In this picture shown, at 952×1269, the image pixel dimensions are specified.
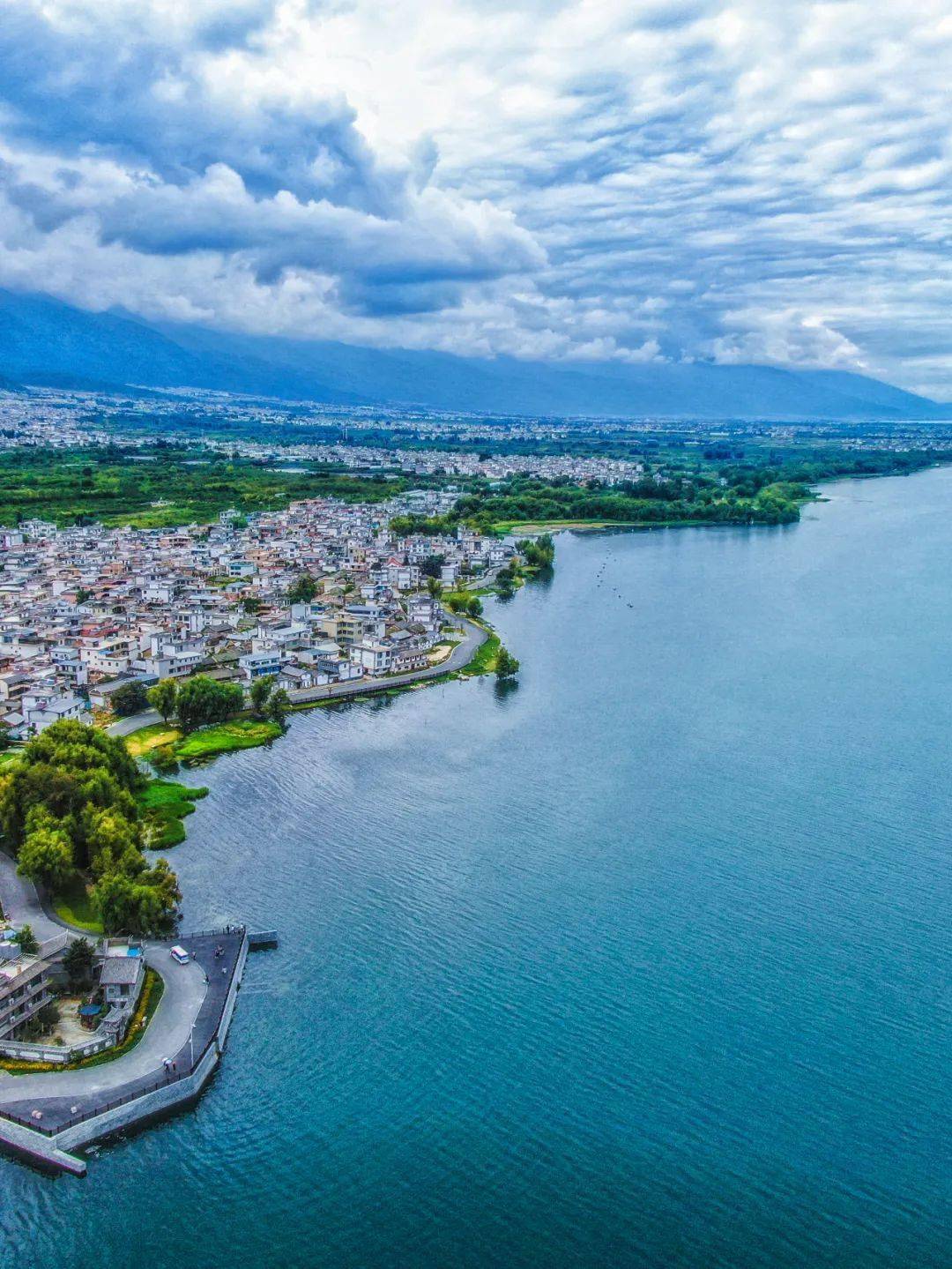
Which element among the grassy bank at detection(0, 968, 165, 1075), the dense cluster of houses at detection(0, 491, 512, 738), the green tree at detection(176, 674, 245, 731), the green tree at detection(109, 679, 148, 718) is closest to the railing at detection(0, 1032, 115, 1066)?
the grassy bank at detection(0, 968, 165, 1075)

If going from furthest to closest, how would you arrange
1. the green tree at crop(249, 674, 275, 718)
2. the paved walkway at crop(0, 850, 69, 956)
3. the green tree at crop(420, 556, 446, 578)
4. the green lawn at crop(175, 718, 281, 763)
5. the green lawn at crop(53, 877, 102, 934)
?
the green tree at crop(420, 556, 446, 578) < the green tree at crop(249, 674, 275, 718) < the green lawn at crop(175, 718, 281, 763) < the green lawn at crop(53, 877, 102, 934) < the paved walkway at crop(0, 850, 69, 956)

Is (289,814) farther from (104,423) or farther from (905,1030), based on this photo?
(104,423)

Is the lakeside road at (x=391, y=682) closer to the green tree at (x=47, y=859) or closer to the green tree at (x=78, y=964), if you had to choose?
the green tree at (x=47, y=859)

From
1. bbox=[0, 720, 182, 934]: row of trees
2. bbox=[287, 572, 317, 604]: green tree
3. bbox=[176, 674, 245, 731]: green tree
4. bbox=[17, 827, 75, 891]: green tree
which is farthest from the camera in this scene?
bbox=[287, 572, 317, 604]: green tree

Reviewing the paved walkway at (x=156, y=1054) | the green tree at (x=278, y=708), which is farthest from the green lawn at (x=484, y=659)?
the paved walkway at (x=156, y=1054)

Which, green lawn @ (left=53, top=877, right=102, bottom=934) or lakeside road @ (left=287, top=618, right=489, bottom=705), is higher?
lakeside road @ (left=287, top=618, right=489, bottom=705)

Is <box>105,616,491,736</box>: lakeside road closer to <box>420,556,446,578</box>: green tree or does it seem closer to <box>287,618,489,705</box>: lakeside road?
<box>287,618,489,705</box>: lakeside road

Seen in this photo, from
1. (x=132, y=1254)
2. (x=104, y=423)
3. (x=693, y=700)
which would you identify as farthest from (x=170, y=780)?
(x=104, y=423)
